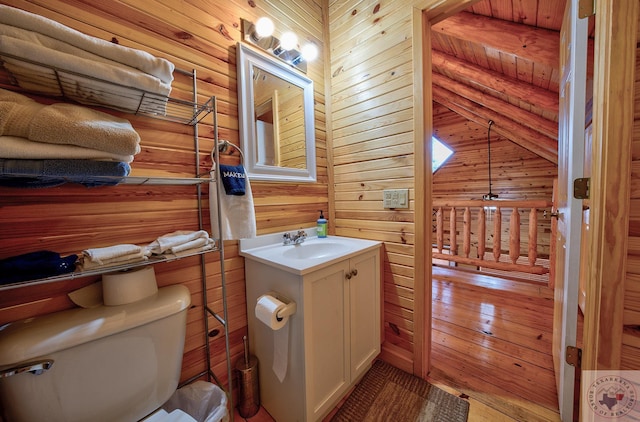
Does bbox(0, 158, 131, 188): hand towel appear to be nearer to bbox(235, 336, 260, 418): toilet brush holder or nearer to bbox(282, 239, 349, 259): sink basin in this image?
bbox(282, 239, 349, 259): sink basin

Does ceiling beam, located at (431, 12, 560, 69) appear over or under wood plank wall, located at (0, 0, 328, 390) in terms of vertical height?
over

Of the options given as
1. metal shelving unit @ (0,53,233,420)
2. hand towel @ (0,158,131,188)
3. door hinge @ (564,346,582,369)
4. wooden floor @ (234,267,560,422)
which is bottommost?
wooden floor @ (234,267,560,422)

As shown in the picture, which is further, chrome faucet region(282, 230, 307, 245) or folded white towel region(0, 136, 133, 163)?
chrome faucet region(282, 230, 307, 245)

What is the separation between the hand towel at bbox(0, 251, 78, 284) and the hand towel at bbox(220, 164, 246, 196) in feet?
1.78

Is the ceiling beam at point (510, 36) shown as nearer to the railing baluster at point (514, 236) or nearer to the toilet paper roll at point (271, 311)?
the railing baluster at point (514, 236)

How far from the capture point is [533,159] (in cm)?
375

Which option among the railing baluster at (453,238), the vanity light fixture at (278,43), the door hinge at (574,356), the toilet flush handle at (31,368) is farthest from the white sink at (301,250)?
the railing baluster at (453,238)

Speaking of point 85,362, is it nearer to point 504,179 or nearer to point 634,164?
point 634,164

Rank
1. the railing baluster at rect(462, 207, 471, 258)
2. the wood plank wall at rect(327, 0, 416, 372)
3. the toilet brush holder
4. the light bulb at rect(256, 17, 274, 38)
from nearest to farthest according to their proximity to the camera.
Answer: the toilet brush holder, the light bulb at rect(256, 17, 274, 38), the wood plank wall at rect(327, 0, 416, 372), the railing baluster at rect(462, 207, 471, 258)

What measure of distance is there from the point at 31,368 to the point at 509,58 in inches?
131

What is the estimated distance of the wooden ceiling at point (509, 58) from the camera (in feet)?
5.17

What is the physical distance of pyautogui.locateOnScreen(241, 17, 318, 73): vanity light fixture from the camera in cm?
126

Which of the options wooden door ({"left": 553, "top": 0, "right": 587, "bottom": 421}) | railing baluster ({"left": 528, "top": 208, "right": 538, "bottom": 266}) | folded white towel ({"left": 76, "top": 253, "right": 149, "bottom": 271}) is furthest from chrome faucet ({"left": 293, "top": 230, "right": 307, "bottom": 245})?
railing baluster ({"left": 528, "top": 208, "right": 538, "bottom": 266})

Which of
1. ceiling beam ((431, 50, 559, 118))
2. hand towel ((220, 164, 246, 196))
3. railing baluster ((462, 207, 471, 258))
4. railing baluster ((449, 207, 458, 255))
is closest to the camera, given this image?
hand towel ((220, 164, 246, 196))
